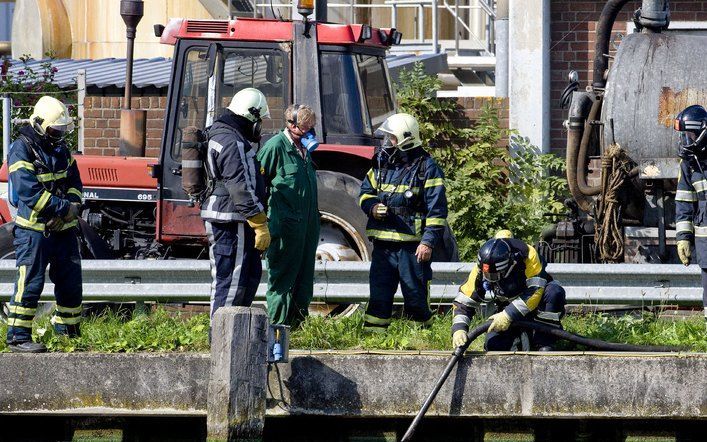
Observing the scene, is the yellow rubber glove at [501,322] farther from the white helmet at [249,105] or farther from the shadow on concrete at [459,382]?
the white helmet at [249,105]

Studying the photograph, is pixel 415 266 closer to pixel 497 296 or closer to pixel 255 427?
pixel 497 296

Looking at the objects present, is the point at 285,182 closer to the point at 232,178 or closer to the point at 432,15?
the point at 232,178

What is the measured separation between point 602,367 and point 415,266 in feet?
5.21

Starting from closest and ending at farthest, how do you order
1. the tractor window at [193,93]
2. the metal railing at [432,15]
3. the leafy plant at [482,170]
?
the tractor window at [193,93], the leafy plant at [482,170], the metal railing at [432,15]

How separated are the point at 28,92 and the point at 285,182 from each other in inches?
241

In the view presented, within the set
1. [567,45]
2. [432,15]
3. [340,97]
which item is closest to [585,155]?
[340,97]

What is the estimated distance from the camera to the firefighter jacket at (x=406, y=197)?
8641mm

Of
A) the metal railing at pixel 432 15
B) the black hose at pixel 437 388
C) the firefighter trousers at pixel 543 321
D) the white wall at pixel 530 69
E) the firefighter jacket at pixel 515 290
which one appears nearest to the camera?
the black hose at pixel 437 388

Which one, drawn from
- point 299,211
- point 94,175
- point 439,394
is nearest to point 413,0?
point 94,175

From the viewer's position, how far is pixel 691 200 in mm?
8445

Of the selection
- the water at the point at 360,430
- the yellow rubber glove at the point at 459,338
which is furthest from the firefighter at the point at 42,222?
the yellow rubber glove at the point at 459,338

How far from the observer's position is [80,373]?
773 centimetres

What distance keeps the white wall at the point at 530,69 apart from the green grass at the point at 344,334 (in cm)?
426

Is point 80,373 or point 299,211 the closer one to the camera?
point 80,373
